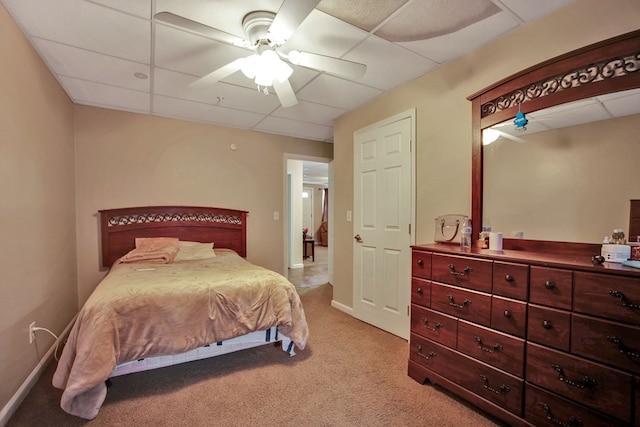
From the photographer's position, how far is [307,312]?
3473mm

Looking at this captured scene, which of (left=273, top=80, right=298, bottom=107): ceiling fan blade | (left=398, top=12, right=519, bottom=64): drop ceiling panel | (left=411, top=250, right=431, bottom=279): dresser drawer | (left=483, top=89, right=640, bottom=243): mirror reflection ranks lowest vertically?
(left=411, top=250, right=431, bottom=279): dresser drawer

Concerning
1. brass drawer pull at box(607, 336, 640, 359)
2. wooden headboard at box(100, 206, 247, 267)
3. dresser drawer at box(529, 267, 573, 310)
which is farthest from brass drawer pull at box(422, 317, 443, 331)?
wooden headboard at box(100, 206, 247, 267)

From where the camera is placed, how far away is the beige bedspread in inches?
65.2

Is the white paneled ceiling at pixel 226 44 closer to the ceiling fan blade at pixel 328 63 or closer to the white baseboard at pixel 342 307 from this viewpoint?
the ceiling fan blade at pixel 328 63

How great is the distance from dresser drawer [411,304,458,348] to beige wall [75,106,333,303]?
2.66 meters

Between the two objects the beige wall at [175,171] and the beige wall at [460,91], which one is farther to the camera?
the beige wall at [175,171]

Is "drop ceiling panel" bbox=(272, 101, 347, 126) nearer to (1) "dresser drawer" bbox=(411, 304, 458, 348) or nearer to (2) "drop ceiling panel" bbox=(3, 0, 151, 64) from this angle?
(2) "drop ceiling panel" bbox=(3, 0, 151, 64)

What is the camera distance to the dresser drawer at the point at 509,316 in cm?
149

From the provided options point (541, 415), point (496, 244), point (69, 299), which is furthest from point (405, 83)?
point (69, 299)

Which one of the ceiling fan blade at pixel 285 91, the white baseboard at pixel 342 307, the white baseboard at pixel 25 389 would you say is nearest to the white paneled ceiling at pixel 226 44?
the ceiling fan blade at pixel 285 91

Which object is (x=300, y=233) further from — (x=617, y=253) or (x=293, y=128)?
(x=617, y=253)

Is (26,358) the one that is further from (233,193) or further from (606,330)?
(606,330)

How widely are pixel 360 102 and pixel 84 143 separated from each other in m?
3.15

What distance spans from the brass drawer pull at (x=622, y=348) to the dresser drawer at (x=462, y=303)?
1.65ft
